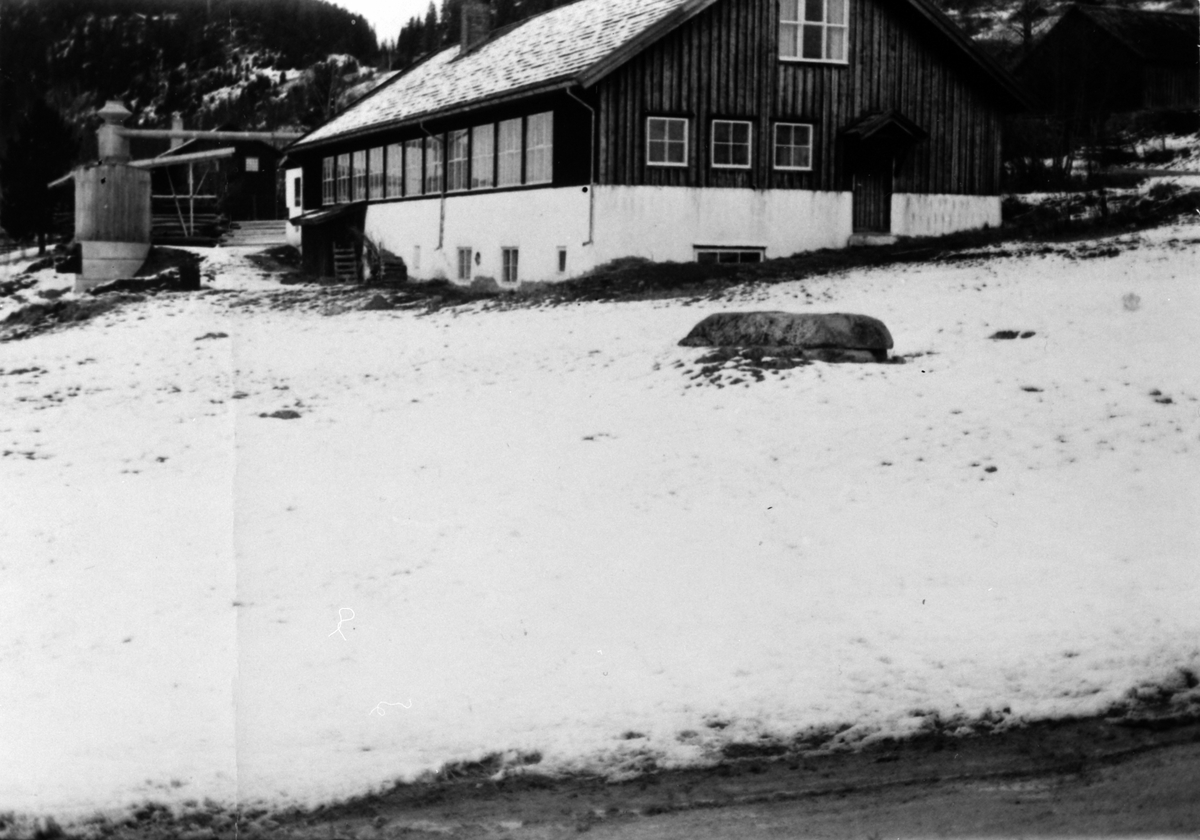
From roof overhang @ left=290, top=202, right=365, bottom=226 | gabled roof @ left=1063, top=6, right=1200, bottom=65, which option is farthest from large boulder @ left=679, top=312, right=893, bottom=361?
gabled roof @ left=1063, top=6, right=1200, bottom=65

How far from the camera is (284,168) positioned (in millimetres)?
50344

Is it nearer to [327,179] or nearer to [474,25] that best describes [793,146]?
[474,25]

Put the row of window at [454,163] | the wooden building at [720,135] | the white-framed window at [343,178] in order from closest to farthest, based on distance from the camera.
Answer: the wooden building at [720,135] < the row of window at [454,163] < the white-framed window at [343,178]

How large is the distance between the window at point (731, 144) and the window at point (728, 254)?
68.5 inches

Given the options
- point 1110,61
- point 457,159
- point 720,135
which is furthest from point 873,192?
point 1110,61

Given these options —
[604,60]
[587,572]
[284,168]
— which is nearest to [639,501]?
[587,572]

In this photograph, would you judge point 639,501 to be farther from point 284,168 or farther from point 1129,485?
point 284,168

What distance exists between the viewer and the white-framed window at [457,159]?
31.9 meters

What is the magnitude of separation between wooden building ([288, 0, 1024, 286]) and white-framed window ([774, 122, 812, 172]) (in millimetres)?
33

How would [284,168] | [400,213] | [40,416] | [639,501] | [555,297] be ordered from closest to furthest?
[639,501]
[40,416]
[555,297]
[400,213]
[284,168]

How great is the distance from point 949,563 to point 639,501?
2.65 m

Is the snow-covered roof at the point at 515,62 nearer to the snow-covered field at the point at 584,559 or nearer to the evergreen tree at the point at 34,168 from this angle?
the evergreen tree at the point at 34,168

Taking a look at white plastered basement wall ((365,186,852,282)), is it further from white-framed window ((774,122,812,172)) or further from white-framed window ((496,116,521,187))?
white-framed window ((774,122,812,172))

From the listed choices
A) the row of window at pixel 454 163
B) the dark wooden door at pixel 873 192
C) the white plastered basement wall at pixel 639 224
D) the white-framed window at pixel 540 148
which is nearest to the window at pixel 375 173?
the row of window at pixel 454 163
